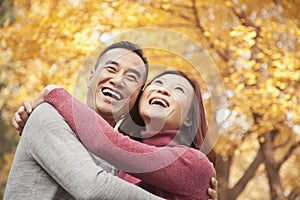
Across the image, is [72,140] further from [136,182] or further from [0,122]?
[0,122]

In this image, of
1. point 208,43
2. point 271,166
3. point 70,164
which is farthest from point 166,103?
point 271,166

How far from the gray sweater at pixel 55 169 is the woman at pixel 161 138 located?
4 cm

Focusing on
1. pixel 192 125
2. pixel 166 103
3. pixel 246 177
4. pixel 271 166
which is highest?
pixel 166 103

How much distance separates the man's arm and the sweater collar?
19 centimetres

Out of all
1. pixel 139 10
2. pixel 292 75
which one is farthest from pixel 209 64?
pixel 139 10

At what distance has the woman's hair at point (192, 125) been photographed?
5.56 feet

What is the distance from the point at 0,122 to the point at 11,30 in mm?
2072

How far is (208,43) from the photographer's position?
Result: 720 cm

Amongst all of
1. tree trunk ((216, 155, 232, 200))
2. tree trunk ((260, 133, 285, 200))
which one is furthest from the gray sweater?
tree trunk ((216, 155, 232, 200))

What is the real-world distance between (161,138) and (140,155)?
0.45ft

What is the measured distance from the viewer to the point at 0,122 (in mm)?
8773

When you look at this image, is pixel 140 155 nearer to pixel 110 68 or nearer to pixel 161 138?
pixel 161 138

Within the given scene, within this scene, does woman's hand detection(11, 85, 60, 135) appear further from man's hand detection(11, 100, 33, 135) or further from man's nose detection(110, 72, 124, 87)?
man's nose detection(110, 72, 124, 87)

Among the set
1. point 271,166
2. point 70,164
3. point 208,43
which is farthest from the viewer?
point 271,166
